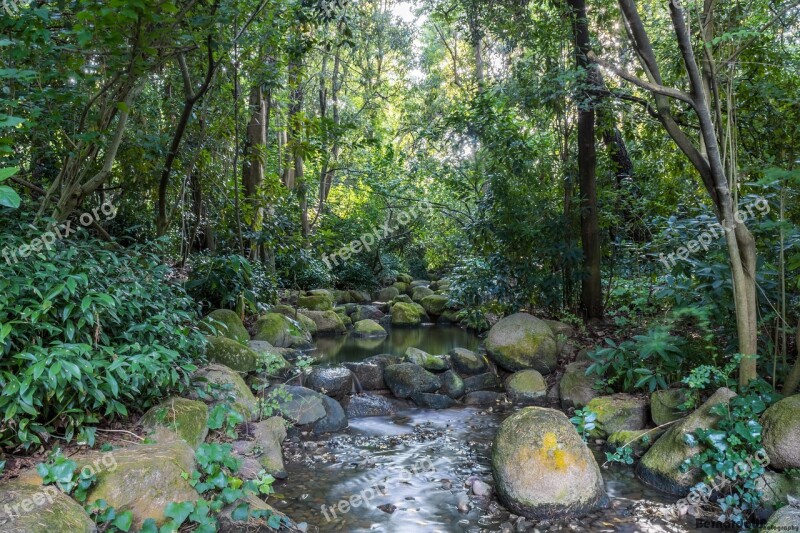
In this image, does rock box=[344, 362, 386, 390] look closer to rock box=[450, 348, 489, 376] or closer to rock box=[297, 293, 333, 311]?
rock box=[450, 348, 489, 376]

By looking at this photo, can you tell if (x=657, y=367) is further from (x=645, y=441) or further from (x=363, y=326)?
(x=363, y=326)

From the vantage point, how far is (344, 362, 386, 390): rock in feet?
24.7

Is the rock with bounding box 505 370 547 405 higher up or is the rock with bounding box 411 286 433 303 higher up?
the rock with bounding box 411 286 433 303

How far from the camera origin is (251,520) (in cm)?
348

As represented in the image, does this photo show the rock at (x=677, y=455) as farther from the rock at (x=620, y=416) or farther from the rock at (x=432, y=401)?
the rock at (x=432, y=401)

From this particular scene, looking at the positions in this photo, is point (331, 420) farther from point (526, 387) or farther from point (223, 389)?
point (526, 387)

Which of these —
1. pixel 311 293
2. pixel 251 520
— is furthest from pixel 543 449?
pixel 311 293

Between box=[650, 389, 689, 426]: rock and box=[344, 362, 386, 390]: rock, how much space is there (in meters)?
3.57

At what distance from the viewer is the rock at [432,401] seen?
7016 mm

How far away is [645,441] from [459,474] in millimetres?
1788

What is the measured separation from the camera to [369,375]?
760 cm

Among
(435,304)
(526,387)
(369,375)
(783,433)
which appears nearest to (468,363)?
(526,387)

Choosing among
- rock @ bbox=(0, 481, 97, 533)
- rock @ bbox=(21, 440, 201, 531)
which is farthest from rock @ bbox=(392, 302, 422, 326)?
rock @ bbox=(0, 481, 97, 533)

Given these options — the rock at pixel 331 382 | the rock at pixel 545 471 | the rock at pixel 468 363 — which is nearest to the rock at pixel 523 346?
the rock at pixel 468 363
